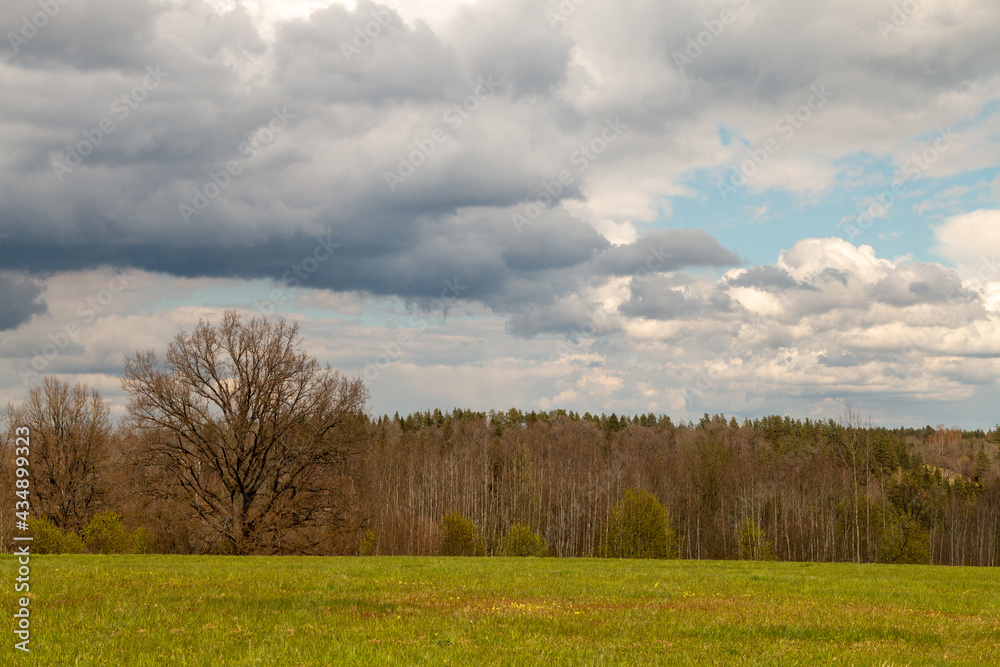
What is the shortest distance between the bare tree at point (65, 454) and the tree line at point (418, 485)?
0.52ft

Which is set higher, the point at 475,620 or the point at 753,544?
the point at 475,620

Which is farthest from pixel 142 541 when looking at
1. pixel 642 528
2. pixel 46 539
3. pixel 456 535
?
pixel 642 528

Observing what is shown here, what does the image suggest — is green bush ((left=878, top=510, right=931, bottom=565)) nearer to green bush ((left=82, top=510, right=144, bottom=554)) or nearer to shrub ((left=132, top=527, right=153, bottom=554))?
shrub ((left=132, top=527, right=153, bottom=554))

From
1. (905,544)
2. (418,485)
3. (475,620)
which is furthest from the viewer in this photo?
(418,485)

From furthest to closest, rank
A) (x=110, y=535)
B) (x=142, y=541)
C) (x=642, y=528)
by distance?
(x=642, y=528) → (x=110, y=535) → (x=142, y=541)

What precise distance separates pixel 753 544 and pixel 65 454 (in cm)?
7388

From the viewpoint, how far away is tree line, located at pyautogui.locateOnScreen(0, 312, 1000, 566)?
1726 inches

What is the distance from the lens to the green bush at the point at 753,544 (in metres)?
Answer: 75.6

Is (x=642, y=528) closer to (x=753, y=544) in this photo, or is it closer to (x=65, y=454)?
(x=753, y=544)

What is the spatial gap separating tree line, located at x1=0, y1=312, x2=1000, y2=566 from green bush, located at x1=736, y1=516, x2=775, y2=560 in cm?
35

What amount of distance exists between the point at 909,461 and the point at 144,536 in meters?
141

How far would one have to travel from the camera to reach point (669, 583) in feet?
75.4

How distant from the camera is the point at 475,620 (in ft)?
46.0

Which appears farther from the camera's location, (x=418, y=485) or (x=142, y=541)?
(x=418, y=485)
